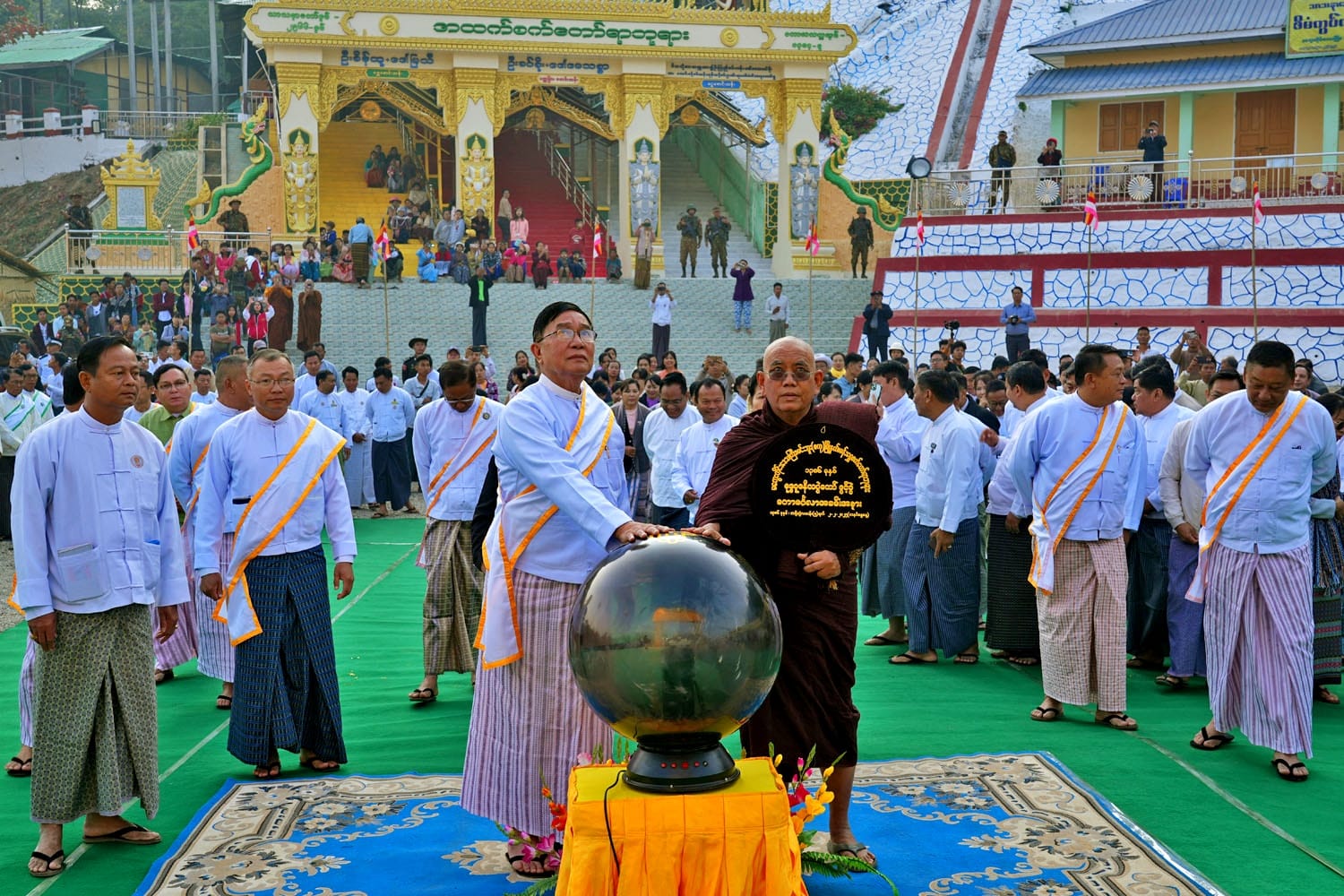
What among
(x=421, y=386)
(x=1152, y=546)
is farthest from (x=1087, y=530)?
(x=421, y=386)

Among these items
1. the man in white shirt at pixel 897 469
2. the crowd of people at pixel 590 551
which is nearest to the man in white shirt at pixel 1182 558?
the crowd of people at pixel 590 551

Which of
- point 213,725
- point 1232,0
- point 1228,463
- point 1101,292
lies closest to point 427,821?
point 213,725

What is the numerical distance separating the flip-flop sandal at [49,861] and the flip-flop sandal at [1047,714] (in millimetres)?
4300

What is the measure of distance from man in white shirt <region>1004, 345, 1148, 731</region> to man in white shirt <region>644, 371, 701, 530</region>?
10.3ft

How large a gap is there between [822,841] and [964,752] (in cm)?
175

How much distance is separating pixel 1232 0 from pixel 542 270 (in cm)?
1420

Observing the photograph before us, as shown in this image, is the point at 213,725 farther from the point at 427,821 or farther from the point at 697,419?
the point at 697,419

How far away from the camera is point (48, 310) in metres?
23.6

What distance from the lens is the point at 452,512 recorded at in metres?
7.53

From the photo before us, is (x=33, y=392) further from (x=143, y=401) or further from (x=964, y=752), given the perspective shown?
(x=964, y=752)

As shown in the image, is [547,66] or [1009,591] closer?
[1009,591]

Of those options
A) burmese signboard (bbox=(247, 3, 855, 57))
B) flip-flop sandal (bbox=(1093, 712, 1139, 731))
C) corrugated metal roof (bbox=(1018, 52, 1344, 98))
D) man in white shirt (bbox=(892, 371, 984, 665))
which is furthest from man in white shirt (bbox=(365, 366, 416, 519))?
corrugated metal roof (bbox=(1018, 52, 1344, 98))

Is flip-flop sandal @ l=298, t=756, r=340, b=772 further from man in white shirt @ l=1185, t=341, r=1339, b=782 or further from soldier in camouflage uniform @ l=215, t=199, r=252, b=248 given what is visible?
soldier in camouflage uniform @ l=215, t=199, r=252, b=248

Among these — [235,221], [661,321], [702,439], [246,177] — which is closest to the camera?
[702,439]
